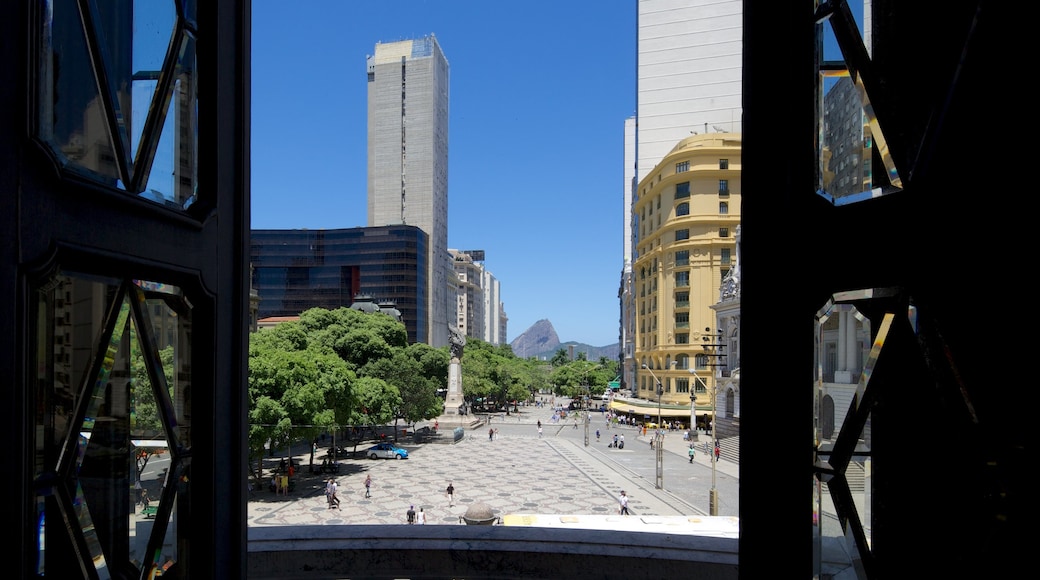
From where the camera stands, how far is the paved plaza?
21828mm

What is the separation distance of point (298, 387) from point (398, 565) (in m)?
21.0

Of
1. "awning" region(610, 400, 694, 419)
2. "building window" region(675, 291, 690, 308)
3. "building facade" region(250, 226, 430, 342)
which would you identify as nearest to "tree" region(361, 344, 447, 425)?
"awning" region(610, 400, 694, 419)

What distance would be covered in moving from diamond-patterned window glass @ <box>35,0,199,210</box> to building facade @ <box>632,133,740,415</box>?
49.9 m

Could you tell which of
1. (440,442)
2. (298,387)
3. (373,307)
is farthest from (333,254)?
(298,387)

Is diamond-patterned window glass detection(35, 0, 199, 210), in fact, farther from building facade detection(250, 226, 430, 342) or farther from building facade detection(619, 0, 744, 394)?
building facade detection(250, 226, 430, 342)

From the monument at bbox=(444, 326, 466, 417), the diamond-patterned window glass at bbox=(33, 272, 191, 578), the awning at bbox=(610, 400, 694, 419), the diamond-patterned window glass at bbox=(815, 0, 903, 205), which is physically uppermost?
the diamond-patterned window glass at bbox=(815, 0, 903, 205)

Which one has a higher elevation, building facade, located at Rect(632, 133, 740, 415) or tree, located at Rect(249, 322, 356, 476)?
building facade, located at Rect(632, 133, 740, 415)

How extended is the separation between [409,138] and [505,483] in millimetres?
83024

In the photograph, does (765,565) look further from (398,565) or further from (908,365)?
(398,565)

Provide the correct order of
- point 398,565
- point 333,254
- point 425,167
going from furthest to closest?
point 425,167 < point 333,254 < point 398,565

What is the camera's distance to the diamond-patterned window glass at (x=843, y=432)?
1979mm

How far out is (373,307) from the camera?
58.5 m

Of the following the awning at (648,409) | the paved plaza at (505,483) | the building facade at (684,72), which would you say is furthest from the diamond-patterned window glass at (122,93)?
the building facade at (684,72)

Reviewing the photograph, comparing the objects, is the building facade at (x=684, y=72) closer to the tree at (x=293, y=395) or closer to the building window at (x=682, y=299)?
the building window at (x=682, y=299)
